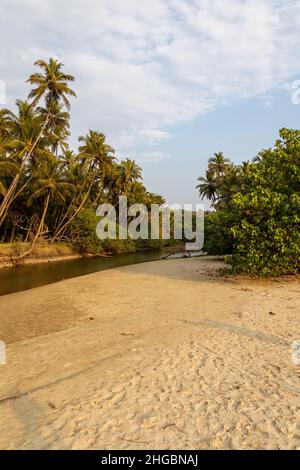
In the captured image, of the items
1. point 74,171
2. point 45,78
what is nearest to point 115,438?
point 45,78

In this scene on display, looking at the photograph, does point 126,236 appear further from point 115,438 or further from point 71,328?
point 115,438

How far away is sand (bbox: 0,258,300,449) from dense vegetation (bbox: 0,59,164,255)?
1999 cm

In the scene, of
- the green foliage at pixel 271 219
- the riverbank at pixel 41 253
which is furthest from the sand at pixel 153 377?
the riverbank at pixel 41 253

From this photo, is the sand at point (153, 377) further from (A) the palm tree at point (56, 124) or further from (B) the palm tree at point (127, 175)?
(B) the palm tree at point (127, 175)

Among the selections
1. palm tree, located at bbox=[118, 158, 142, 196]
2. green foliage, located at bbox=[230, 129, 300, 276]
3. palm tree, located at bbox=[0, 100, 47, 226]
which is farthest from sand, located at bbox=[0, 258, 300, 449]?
palm tree, located at bbox=[118, 158, 142, 196]

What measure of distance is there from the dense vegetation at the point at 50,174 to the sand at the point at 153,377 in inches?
787

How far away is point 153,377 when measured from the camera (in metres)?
5.11

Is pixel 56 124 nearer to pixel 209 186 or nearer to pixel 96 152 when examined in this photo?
pixel 96 152

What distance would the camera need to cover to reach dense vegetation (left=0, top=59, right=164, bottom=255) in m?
27.7

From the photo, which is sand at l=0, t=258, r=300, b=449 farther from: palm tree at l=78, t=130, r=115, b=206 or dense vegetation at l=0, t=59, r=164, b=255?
palm tree at l=78, t=130, r=115, b=206

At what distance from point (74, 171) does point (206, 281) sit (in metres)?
27.4

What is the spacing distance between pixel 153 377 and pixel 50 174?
96.2ft

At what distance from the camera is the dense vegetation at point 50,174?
90.8ft

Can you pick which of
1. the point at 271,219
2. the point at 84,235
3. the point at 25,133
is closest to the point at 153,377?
the point at 271,219
